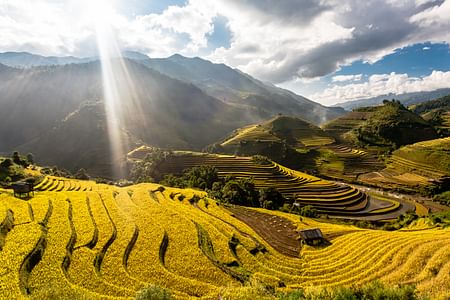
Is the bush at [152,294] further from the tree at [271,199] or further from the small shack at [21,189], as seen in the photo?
the tree at [271,199]

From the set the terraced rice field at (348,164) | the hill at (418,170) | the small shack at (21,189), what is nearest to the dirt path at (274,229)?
the small shack at (21,189)

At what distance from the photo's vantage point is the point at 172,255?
3014 centimetres

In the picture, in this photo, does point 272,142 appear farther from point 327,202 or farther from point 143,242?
point 143,242

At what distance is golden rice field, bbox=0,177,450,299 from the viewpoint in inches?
934

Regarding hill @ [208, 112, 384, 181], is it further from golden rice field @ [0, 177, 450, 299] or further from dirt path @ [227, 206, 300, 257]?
golden rice field @ [0, 177, 450, 299]

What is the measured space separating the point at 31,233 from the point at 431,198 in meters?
120

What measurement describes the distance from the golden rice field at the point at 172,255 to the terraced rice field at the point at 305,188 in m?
41.7

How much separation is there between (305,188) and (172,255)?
7317 cm

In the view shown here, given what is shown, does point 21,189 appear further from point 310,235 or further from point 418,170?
point 418,170

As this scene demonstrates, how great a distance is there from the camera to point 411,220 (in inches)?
2507

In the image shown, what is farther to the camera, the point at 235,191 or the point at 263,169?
the point at 263,169

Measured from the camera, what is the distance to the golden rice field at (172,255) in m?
23.7

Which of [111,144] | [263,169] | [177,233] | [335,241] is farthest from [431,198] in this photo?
[111,144]

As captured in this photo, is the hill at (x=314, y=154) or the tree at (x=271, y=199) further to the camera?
the hill at (x=314, y=154)
